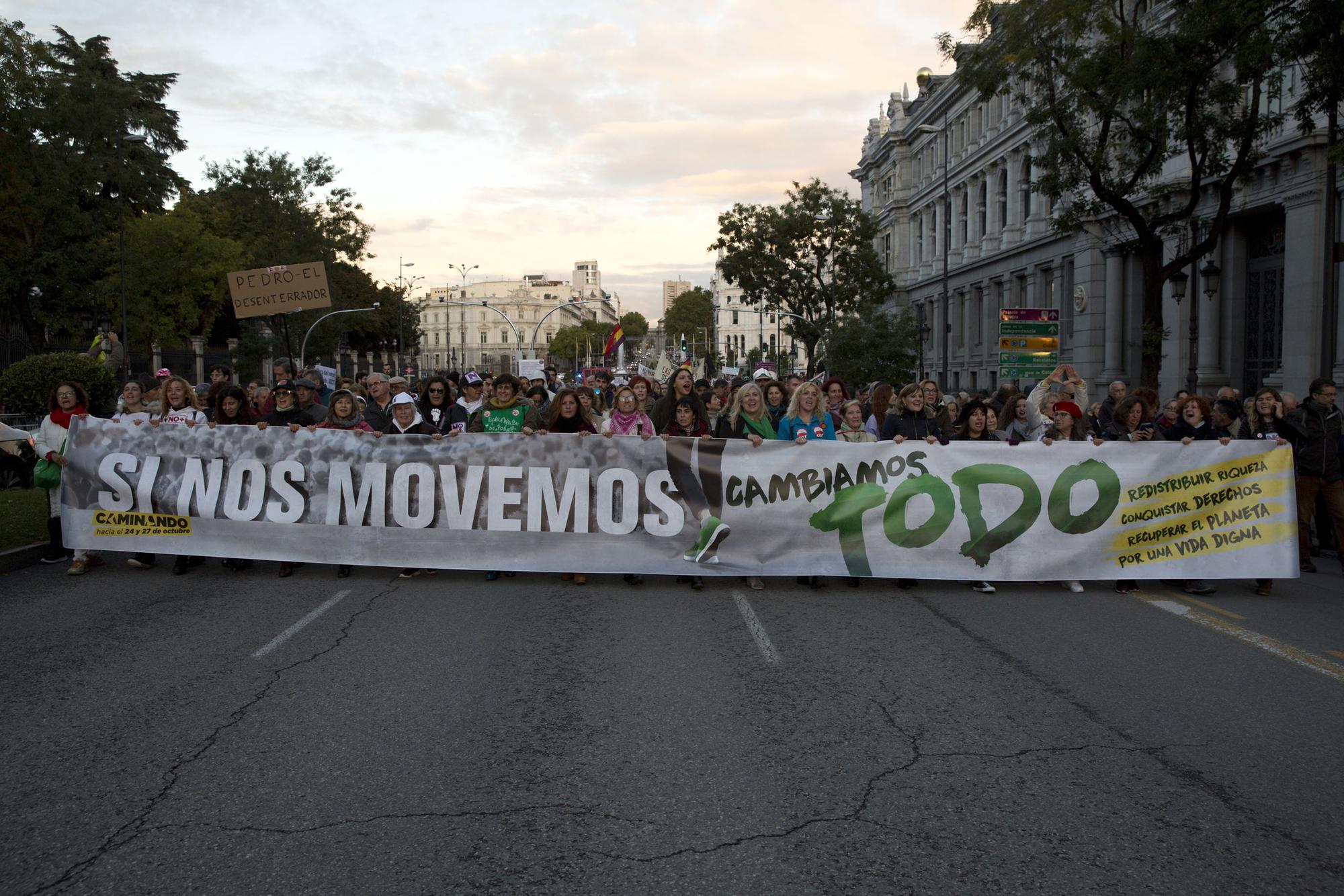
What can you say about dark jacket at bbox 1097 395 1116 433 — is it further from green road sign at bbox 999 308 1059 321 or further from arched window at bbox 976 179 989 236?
arched window at bbox 976 179 989 236

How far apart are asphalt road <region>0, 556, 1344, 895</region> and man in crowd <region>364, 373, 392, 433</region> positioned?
2.72 m

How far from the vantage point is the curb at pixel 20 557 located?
1054cm

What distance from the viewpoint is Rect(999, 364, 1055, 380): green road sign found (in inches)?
1062

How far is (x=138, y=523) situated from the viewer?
10.5 meters

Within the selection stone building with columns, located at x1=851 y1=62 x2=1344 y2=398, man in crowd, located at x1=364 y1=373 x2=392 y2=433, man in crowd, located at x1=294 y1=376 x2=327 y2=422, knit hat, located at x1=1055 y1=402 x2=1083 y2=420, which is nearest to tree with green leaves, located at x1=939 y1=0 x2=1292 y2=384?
stone building with columns, located at x1=851 y1=62 x2=1344 y2=398

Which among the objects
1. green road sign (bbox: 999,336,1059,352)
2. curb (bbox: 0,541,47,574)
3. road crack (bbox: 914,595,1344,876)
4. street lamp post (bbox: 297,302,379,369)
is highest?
street lamp post (bbox: 297,302,379,369)

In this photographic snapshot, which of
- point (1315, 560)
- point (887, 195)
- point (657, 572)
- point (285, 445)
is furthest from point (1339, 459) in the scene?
point (887, 195)

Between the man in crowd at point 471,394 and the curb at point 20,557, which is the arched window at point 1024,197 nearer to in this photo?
the man in crowd at point 471,394

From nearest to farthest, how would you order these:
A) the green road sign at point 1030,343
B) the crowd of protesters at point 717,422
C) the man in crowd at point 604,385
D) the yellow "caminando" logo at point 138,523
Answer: the crowd of protesters at point 717,422 < the yellow "caminando" logo at point 138,523 < the man in crowd at point 604,385 < the green road sign at point 1030,343

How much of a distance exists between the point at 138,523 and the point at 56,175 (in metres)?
44.6

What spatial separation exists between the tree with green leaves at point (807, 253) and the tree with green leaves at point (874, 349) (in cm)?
1204

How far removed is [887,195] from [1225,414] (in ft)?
222

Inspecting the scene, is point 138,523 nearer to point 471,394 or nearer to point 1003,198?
point 471,394

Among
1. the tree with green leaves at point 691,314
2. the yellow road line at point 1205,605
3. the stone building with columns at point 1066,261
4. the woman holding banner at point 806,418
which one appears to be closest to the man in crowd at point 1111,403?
the stone building with columns at point 1066,261
